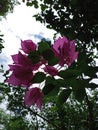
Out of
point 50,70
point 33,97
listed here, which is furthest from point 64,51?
point 33,97

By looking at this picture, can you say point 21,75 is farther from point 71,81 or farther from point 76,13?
point 76,13

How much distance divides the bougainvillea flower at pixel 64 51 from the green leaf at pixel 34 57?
Answer: 0.08 meters

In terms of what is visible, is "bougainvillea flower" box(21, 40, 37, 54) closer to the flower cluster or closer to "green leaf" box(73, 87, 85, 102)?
the flower cluster

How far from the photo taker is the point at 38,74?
106cm

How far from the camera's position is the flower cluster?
1.05 metres

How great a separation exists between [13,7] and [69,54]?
19056 millimetres

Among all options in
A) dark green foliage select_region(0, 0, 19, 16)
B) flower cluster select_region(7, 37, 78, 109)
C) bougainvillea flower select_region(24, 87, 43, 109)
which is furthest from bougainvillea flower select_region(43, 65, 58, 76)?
dark green foliage select_region(0, 0, 19, 16)

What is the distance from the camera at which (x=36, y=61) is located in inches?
41.3

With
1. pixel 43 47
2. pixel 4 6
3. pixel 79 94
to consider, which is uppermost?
pixel 4 6

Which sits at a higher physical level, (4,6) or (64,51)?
(4,6)

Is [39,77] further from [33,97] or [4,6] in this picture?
[4,6]

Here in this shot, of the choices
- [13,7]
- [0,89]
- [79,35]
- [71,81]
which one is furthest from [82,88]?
[13,7]

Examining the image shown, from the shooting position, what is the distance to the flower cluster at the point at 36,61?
1052mm

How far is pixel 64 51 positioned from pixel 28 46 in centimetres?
13
